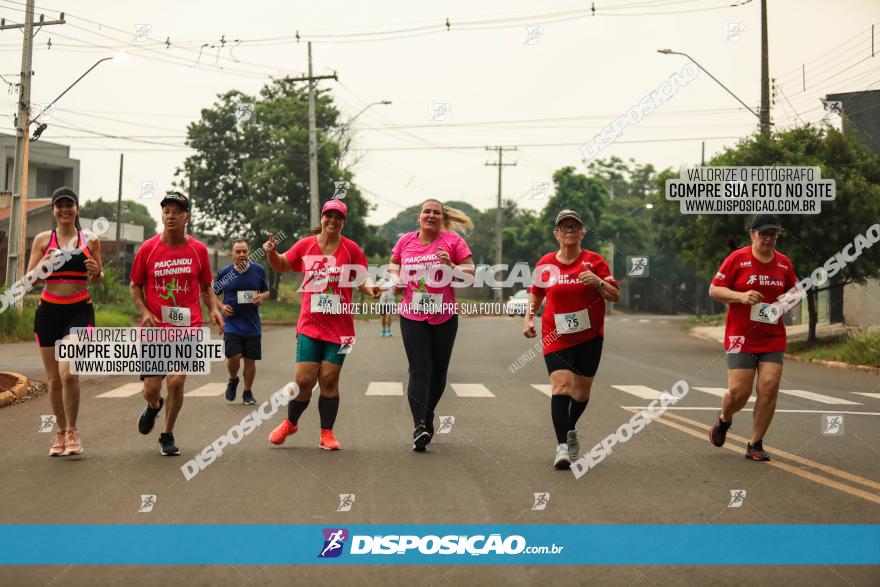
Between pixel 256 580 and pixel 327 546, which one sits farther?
pixel 327 546

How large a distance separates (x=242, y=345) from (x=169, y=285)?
15.1 feet

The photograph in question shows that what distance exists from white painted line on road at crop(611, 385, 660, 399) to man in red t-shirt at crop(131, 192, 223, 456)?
26.8 feet

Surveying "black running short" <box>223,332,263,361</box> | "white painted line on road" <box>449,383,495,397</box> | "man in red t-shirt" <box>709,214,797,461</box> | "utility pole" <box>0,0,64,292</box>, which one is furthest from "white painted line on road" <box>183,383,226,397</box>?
"utility pole" <box>0,0,64,292</box>

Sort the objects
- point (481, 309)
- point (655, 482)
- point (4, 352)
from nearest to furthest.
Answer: point (655, 482) → point (4, 352) → point (481, 309)

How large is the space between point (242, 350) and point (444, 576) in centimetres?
859

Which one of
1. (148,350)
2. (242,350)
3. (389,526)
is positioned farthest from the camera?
(242,350)

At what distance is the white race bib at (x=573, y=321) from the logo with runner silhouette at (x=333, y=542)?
3.14 m

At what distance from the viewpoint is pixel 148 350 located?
8.50 metres

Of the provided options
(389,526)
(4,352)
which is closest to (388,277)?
(389,526)

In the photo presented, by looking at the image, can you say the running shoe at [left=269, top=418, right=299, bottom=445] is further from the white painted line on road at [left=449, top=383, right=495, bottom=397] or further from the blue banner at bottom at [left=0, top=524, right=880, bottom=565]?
the white painted line on road at [left=449, top=383, right=495, bottom=397]

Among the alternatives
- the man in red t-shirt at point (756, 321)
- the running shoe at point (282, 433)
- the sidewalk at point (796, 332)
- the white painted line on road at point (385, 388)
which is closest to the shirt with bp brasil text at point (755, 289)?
the man in red t-shirt at point (756, 321)

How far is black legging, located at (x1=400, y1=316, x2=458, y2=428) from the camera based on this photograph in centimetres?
908

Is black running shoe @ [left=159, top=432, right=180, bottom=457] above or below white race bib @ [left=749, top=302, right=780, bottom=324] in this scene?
below

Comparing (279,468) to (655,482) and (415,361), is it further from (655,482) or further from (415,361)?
(655,482)
